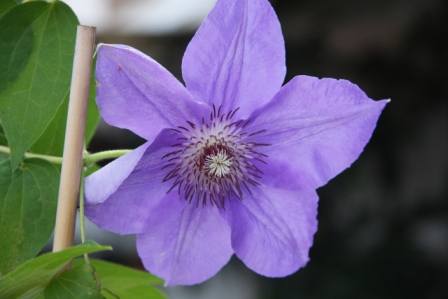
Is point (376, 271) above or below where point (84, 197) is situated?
below

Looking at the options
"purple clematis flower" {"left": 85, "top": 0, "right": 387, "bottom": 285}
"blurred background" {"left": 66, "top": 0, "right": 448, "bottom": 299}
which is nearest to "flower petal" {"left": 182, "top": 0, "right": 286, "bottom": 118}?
"purple clematis flower" {"left": 85, "top": 0, "right": 387, "bottom": 285}

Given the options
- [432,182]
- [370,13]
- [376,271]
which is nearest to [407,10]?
[370,13]

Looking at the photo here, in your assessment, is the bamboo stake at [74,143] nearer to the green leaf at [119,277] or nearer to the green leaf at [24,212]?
the green leaf at [24,212]

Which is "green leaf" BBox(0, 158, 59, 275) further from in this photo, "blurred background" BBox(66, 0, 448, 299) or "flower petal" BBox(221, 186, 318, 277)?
"blurred background" BBox(66, 0, 448, 299)

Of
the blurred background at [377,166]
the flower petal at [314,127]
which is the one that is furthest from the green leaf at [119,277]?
the blurred background at [377,166]

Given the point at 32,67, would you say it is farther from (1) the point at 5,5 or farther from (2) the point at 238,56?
(2) the point at 238,56

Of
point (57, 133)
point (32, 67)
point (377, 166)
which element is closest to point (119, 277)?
point (57, 133)

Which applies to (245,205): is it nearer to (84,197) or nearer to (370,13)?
(84,197)
